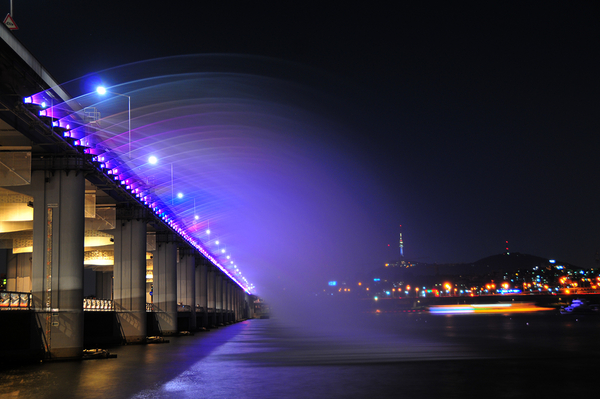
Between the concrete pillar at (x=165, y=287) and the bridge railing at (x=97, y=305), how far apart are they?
12351 mm

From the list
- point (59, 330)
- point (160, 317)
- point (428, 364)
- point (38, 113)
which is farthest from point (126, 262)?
point (428, 364)

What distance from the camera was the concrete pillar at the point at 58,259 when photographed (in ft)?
92.1

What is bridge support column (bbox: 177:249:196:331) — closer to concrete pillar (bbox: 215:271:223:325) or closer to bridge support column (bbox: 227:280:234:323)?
concrete pillar (bbox: 215:271:223:325)

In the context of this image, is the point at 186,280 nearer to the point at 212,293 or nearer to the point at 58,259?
the point at 212,293

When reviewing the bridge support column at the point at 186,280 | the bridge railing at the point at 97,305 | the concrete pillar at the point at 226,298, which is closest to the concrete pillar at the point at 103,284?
the bridge support column at the point at 186,280

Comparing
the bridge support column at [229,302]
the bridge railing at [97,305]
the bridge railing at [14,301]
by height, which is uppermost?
the bridge railing at [14,301]

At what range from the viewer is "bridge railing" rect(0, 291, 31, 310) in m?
26.0

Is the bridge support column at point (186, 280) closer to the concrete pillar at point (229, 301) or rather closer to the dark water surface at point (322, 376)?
the dark water surface at point (322, 376)

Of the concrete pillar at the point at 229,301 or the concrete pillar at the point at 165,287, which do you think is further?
the concrete pillar at the point at 229,301

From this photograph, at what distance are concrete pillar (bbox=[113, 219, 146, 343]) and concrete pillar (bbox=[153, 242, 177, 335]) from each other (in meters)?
10.9

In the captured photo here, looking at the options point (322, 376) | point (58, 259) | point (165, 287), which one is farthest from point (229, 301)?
point (322, 376)

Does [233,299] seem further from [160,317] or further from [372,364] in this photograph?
[372,364]

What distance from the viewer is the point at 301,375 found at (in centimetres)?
1947

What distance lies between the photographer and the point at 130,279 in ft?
144
